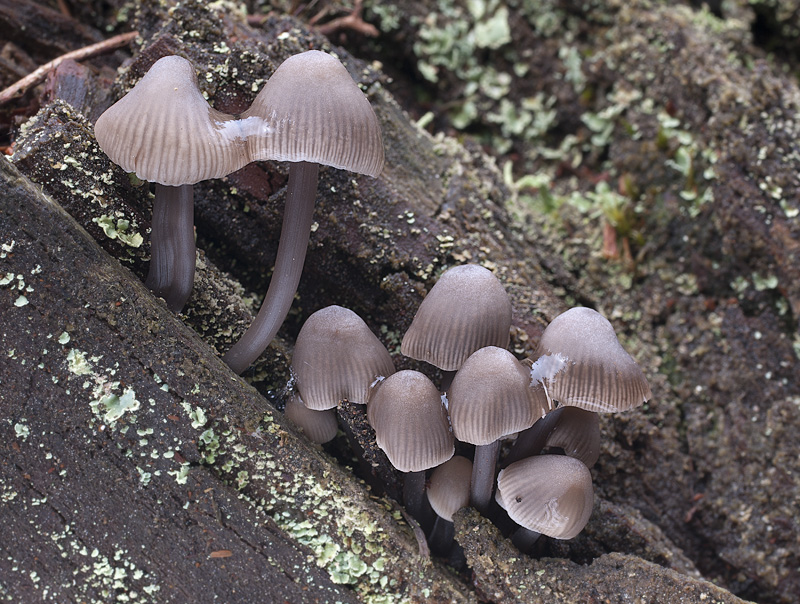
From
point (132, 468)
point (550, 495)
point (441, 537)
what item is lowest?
point (441, 537)

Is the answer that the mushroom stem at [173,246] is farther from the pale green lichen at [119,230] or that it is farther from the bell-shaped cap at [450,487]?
the bell-shaped cap at [450,487]

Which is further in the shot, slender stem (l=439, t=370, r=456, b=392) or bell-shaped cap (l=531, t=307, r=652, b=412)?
slender stem (l=439, t=370, r=456, b=392)

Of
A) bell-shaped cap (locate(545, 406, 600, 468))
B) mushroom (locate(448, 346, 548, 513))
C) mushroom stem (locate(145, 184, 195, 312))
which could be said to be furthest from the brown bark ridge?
bell-shaped cap (locate(545, 406, 600, 468))

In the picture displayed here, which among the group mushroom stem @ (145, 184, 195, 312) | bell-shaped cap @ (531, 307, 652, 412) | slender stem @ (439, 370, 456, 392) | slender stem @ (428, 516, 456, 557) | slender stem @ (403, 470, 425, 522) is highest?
mushroom stem @ (145, 184, 195, 312)

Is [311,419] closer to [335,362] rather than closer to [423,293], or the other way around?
[335,362]

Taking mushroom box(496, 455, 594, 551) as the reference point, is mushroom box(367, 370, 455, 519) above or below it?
above

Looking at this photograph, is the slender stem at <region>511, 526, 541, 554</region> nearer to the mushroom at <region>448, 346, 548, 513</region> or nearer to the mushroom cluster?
the mushroom at <region>448, 346, 548, 513</region>

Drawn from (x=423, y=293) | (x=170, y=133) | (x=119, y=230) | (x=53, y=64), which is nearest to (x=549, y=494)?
(x=423, y=293)

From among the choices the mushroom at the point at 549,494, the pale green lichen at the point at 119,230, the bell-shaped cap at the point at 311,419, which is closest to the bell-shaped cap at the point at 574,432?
the mushroom at the point at 549,494
